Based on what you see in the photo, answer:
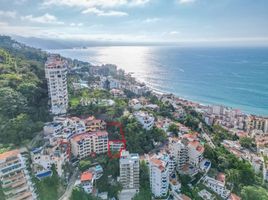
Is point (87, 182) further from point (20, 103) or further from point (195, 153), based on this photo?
point (20, 103)

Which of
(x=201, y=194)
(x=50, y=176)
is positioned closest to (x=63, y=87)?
(x=50, y=176)

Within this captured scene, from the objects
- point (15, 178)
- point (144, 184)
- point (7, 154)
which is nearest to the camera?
point (15, 178)

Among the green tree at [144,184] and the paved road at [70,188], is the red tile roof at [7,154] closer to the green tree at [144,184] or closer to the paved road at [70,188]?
the paved road at [70,188]

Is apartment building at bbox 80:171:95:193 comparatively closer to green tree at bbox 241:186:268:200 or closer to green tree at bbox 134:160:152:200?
green tree at bbox 134:160:152:200

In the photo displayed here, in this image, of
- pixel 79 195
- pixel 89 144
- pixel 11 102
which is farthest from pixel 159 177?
pixel 11 102

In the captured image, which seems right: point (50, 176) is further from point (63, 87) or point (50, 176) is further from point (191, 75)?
point (191, 75)

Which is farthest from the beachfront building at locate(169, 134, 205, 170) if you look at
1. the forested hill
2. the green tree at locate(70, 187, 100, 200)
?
the forested hill

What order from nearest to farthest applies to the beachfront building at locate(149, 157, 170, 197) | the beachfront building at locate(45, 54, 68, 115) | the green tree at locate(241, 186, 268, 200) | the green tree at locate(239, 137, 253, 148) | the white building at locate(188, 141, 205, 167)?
1. the beachfront building at locate(149, 157, 170, 197)
2. the green tree at locate(241, 186, 268, 200)
3. the white building at locate(188, 141, 205, 167)
4. the beachfront building at locate(45, 54, 68, 115)
5. the green tree at locate(239, 137, 253, 148)
